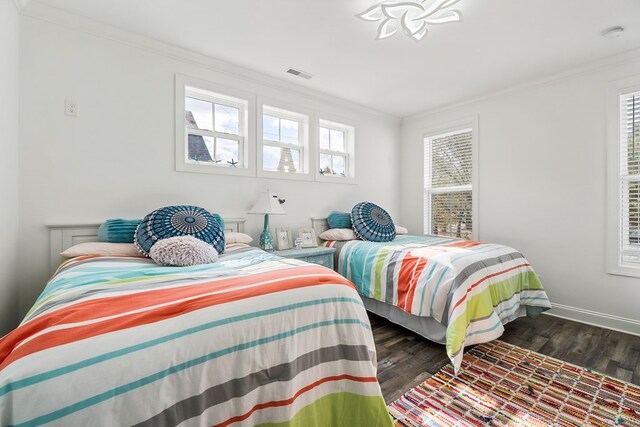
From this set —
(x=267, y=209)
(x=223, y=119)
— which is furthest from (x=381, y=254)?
(x=223, y=119)

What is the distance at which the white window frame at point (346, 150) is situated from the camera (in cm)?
363

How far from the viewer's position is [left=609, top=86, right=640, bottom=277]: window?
104 inches

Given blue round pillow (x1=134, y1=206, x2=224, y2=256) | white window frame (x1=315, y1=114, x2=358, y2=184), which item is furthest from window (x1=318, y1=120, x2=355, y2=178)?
blue round pillow (x1=134, y1=206, x2=224, y2=256)

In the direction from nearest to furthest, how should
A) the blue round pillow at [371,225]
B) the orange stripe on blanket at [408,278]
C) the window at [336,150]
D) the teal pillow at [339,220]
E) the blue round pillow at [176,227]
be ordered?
1. the blue round pillow at [176,227]
2. the orange stripe on blanket at [408,278]
3. the blue round pillow at [371,225]
4. the teal pillow at [339,220]
5. the window at [336,150]

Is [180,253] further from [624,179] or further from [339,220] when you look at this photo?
[624,179]

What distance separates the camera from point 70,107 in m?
2.10

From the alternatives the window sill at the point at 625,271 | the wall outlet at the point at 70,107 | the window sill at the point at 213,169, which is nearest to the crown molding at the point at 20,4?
the wall outlet at the point at 70,107

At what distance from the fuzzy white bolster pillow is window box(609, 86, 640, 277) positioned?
354 cm

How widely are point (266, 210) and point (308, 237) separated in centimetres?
→ 68

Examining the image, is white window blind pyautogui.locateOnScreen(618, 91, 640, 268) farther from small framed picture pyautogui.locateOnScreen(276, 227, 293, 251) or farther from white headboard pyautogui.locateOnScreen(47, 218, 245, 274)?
white headboard pyautogui.locateOnScreen(47, 218, 245, 274)

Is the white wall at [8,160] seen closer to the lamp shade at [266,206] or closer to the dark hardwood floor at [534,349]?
the lamp shade at [266,206]

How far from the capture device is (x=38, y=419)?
0.62 metres

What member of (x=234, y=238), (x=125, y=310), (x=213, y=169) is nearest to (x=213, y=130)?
(x=213, y=169)

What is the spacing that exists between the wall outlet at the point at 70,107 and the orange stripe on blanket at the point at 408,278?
282 centimetres
